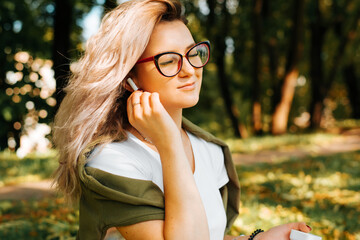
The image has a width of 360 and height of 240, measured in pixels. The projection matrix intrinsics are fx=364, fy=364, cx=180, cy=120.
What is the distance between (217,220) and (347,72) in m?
21.2

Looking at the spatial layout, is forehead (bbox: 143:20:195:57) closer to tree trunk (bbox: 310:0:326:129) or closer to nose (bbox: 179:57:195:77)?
nose (bbox: 179:57:195:77)

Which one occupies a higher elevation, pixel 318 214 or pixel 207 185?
pixel 207 185

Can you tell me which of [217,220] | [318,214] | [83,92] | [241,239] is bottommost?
[318,214]

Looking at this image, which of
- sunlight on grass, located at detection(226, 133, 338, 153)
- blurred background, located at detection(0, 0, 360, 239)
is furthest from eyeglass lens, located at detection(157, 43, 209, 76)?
sunlight on grass, located at detection(226, 133, 338, 153)

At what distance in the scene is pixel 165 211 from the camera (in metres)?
1.51

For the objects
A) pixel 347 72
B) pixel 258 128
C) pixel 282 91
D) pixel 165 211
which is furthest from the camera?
pixel 347 72

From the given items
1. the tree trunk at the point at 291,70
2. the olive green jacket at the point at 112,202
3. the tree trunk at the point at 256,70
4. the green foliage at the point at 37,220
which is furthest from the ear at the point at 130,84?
the tree trunk at the point at 256,70

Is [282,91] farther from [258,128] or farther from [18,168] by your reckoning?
[18,168]

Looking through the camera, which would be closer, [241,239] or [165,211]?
[165,211]

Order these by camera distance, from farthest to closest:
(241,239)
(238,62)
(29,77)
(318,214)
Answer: (238,62), (29,77), (318,214), (241,239)

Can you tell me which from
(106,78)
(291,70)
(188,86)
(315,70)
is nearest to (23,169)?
(106,78)

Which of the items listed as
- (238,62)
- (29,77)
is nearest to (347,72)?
(238,62)

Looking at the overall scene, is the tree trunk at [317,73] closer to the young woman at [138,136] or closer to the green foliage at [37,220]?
the green foliage at [37,220]

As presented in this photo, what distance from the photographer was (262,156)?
8.50m
